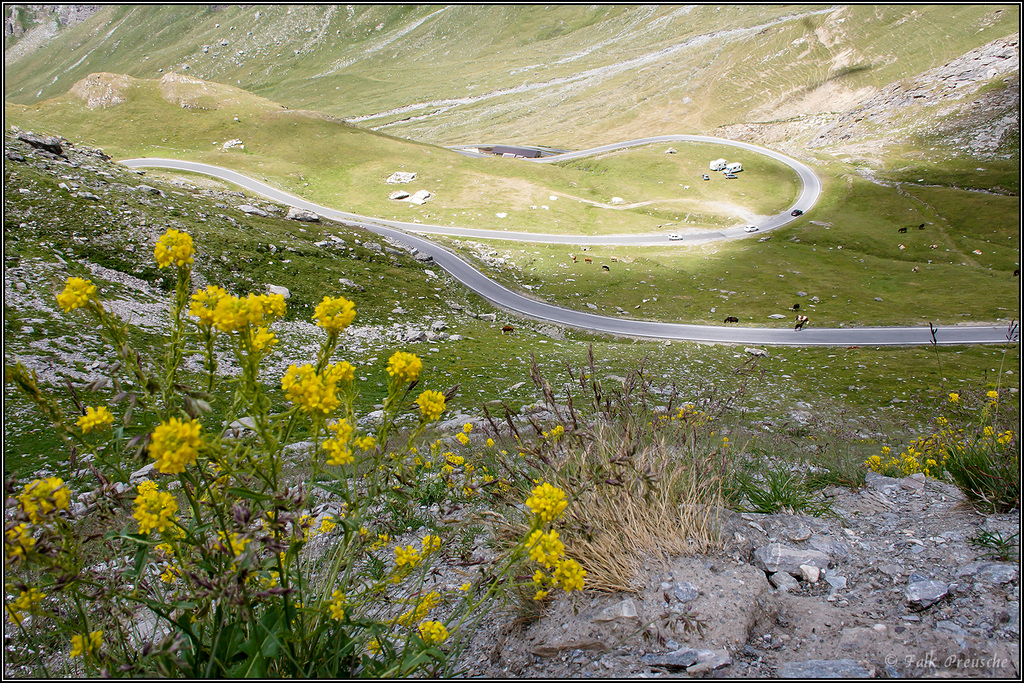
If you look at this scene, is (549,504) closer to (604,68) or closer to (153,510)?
(153,510)

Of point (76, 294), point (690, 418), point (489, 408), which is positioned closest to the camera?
point (76, 294)

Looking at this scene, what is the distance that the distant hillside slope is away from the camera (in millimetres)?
91188

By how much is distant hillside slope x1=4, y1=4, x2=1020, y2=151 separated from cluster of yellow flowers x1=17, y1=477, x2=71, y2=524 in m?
106

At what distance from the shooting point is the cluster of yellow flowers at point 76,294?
6.49 feet

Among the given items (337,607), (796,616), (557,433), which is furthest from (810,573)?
(337,607)

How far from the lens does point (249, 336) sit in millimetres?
1983

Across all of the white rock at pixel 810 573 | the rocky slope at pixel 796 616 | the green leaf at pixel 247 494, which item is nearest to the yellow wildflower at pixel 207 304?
the green leaf at pixel 247 494

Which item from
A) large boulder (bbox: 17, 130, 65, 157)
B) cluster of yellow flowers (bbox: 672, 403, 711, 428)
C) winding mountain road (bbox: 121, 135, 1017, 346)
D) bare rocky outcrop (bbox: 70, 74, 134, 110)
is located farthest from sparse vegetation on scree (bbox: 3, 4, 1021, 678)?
winding mountain road (bbox: 121, 135, 1017, 346)

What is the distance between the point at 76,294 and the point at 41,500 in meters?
0.88

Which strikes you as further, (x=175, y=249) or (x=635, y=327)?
(x=635, y=327)

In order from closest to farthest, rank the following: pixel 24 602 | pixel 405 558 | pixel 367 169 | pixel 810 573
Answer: pixel 24 602 < pixel 405 558 < pixel 810 573 < pixel 367 169

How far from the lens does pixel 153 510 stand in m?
2.16

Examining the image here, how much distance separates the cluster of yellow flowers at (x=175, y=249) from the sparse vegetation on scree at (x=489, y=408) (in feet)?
0.12

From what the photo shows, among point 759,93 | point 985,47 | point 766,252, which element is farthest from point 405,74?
point 766,252
